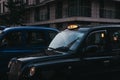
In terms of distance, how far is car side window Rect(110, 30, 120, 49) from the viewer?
7.74 m

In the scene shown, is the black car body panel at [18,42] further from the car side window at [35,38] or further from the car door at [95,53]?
the car door at [95,53]

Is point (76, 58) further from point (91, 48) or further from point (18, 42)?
point (18, 42)

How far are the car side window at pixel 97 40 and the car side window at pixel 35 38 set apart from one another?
4.18 meters

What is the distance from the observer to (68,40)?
7.76 meters

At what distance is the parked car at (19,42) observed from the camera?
36.3 ft

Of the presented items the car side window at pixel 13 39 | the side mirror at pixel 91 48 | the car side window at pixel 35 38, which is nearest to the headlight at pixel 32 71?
the side mirror at pixel 91 48

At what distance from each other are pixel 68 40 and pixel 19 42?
3.88 metres

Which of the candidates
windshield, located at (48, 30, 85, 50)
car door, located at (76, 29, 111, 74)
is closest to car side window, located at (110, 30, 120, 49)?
car door, located at (76, 29, 111, 74)

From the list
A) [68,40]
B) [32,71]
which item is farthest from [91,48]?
[32,71]

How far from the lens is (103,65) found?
752cm

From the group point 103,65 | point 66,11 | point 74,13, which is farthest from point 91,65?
point 66,11

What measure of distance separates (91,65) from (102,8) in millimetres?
37914

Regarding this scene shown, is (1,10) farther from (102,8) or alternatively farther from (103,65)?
(103,65)

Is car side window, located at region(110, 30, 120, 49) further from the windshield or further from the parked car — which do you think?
the parked car
